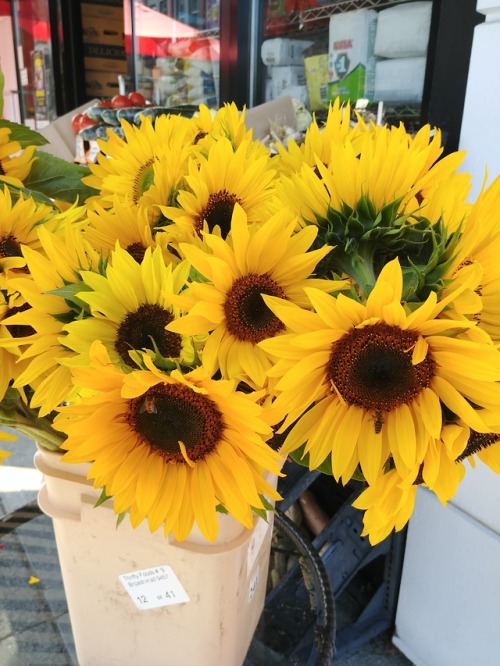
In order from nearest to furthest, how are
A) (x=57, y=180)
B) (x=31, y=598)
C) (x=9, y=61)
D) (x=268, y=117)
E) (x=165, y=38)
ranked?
(x=57, y=180)
(x=31, y=598)
(x=268, y=117)
(x=165, y=38)
(x=9, y=61)

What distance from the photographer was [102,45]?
4070 mm

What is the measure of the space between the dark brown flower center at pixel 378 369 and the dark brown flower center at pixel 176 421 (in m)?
0.08

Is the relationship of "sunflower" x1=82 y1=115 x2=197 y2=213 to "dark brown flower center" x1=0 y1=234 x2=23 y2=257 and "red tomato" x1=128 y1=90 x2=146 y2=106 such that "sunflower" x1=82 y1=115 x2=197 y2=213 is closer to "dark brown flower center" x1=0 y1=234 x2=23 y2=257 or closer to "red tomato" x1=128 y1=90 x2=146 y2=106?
"dark brown flower center" x1=0 y1=234 x2=23 y2=257

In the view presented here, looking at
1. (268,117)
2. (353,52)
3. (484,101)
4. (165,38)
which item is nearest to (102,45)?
(165,38)

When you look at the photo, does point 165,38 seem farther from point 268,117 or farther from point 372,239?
point 372,239

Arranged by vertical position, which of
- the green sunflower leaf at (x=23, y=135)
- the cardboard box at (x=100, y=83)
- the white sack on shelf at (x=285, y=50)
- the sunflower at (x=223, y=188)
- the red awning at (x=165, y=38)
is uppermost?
the red awning at (x=165, y=38)

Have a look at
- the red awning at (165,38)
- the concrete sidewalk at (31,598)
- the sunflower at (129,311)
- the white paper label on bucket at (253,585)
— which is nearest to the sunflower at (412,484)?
the sunflower at (129,311)

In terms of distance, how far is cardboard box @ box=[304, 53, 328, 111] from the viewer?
1.92 meters

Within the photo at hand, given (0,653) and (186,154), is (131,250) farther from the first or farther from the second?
(0,653)

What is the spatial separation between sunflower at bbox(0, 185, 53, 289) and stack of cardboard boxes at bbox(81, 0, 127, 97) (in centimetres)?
405

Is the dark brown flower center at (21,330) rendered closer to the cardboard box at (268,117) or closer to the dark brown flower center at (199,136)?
the dark brown flower center at (199,136)

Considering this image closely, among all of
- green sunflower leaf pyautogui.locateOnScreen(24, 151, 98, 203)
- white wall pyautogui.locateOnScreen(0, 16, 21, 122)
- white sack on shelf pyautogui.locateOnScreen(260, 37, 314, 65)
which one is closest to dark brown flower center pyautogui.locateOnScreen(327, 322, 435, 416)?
green sunflower leaf pyautogui.locateOnScreen(24, 151, 98, 203)

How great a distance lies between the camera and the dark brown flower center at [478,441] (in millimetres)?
323

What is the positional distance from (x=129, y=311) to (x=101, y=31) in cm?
424
